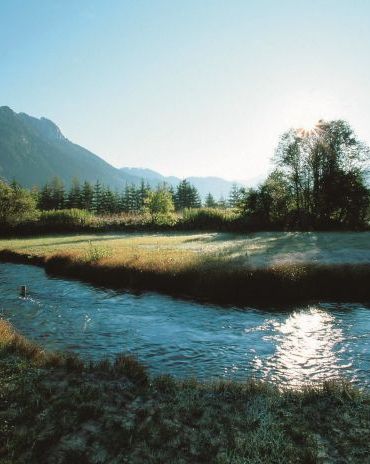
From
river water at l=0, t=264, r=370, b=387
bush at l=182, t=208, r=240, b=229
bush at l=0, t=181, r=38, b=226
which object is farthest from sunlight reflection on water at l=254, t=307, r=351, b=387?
bush at l=0, t=181, r=38, b=226

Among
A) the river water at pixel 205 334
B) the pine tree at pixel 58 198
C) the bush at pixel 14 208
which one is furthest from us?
the pine tree at pixel 58 198

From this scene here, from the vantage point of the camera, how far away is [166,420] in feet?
25.1

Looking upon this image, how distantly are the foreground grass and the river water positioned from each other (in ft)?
6.09

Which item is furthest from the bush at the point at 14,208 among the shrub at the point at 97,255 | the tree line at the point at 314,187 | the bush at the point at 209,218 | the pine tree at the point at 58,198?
the pine tree at the point at 58,198

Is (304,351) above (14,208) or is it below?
below

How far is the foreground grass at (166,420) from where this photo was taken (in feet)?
21.9

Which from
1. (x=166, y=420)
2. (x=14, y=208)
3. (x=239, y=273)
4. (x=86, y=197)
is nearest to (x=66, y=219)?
(x=14, y=208)

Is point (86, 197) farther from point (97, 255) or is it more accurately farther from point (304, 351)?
point (304, 351)

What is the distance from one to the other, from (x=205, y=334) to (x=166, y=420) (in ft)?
23.2

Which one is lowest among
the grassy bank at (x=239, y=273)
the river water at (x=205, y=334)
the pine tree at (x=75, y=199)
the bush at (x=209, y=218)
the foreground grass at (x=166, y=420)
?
the river water at (x=205, y=334)

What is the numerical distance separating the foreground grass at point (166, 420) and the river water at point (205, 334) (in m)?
1.86

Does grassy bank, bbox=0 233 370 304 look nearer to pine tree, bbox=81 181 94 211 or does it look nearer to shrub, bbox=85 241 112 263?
shrub, bbox=85 241 112 263

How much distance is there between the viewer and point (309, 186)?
56.8 meters

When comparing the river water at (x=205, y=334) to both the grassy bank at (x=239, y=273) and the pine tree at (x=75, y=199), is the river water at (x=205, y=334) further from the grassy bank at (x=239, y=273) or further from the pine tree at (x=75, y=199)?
the pine tree at (x=75, y=199)
